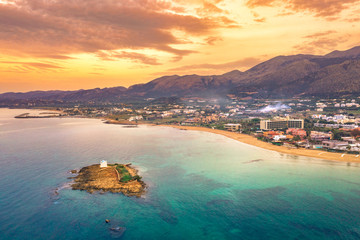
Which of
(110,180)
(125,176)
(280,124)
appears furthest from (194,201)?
(280,124)

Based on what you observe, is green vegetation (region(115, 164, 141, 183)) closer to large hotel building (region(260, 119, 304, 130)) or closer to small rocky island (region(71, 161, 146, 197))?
small rocky island (region(71, 161, 146, 197))

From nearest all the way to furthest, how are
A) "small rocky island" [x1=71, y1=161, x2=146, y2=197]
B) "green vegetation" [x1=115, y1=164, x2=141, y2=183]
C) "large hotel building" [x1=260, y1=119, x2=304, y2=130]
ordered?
"small rocky island" [x1=71, y1=161, x2=146, y2=197], "green vegetation" [x1=115, y1=164, x2=141, y2=183], "large hotel building" [x1=260, y1=119, x2=304, y2=130]

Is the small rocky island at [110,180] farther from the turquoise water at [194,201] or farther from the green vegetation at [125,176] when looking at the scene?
the turquoise water at [194,201]

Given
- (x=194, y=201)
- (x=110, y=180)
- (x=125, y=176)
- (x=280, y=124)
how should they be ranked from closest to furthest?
(x=194, y=201) < (x=110, y=180) < (x=125, y=176) < (x=280, y=124)

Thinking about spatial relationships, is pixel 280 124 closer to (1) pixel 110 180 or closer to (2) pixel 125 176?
(2) pixel 125 176

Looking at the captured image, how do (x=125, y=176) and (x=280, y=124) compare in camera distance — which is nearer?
(x=125, y=176)

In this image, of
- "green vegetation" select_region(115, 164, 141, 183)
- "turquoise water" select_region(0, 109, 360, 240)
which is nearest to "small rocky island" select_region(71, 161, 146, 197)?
"green vegetation" select_region(115, 164, 141, 183)

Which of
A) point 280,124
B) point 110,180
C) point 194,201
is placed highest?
point 280,124

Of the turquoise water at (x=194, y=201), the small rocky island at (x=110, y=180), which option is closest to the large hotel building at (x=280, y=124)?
the turquoise water at (x=194, y=201)
